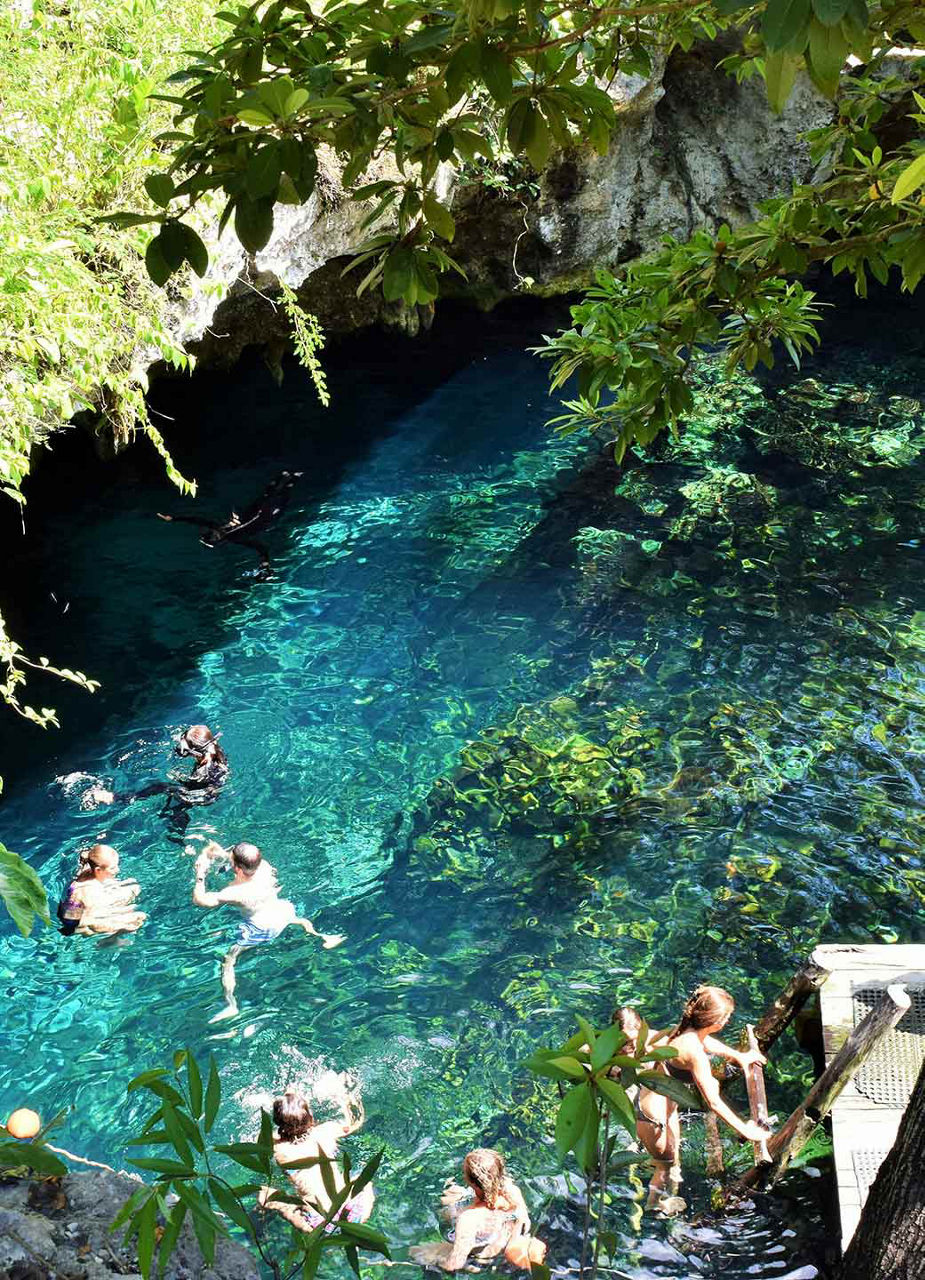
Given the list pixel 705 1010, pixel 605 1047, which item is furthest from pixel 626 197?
pixel 605 1047

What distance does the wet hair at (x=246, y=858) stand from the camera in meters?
7.28

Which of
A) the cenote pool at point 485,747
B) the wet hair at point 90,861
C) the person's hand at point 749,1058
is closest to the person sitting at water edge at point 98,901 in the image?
the wet hair at point 90,861

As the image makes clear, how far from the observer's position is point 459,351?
16.1 m

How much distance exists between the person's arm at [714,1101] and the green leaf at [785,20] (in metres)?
5.16

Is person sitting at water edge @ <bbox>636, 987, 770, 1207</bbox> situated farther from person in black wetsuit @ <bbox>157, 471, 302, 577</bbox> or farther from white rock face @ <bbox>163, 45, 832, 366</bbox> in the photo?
white rock face @ <bbox>163, 45, 832, 366</bbox>

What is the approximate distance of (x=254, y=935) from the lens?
7.29 meters

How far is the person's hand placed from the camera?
5.77 metres

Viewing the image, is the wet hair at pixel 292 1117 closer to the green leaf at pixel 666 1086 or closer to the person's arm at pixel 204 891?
the person's arm at pixel 204 891

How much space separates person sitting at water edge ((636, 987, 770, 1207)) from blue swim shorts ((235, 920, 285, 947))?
263cm

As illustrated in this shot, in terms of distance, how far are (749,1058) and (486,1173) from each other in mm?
1534

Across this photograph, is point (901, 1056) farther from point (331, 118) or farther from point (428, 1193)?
point (331, 118)

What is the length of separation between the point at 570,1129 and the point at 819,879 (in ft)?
18.6

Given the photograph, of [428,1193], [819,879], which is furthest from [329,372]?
[428,1193]

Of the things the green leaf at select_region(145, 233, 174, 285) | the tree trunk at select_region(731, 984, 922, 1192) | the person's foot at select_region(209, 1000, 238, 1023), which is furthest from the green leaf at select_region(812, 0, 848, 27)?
the person's foot at select_region(209, 1000, 238, 1023)
